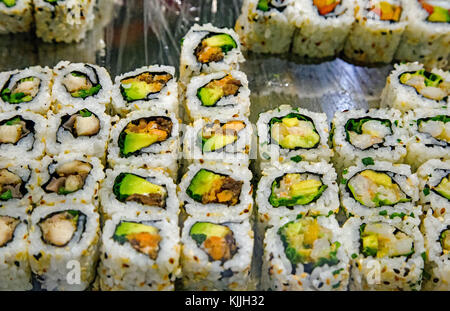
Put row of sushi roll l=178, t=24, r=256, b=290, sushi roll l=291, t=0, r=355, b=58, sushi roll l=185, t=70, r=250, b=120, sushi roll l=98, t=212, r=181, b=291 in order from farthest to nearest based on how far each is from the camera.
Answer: sushi roll l=291, t=0, r=355, b=58
sushi roll l=185, t=70, r=250, b=120
row of sushi roll l=178, t=24, r=256, b=290
sushi roll l=98, t=212, r=181, b=291

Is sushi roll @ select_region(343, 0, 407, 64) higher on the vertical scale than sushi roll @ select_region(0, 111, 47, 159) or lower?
higher

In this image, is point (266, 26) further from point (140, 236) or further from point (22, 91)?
point (140, 236)

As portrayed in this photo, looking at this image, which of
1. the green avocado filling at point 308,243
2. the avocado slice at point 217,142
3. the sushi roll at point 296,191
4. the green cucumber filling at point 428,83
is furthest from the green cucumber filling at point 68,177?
the green cucumber filling at point 428,83

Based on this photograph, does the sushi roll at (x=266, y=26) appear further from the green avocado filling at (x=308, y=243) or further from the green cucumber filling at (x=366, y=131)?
the green avocado filling at (x=308, y=243)

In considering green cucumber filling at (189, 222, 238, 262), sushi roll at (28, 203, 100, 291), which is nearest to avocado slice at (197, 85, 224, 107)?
green cucumber filling at (189, 222, 238, 262)

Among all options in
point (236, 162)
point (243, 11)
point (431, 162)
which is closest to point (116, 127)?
point (236, 162)

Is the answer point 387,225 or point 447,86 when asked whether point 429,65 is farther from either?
point 387,225

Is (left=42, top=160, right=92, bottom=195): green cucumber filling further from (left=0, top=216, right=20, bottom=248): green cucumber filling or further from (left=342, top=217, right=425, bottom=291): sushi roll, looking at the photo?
(left=342, top=217, right=425, bottom=291): sushi roll
